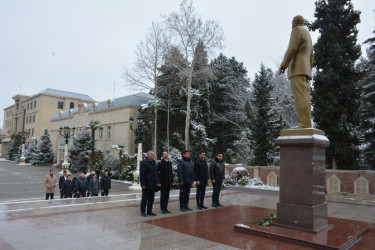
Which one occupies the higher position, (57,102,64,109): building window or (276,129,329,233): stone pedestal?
(57,102,64,109): building window

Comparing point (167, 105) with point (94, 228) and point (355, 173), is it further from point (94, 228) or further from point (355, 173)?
point (94, 228)

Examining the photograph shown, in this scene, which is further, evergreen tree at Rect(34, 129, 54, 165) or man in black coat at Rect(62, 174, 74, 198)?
evergreen tree at Rect(34, 129, 54, 165)

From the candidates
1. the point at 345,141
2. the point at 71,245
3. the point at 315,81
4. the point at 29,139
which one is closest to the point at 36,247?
the point at 71,245

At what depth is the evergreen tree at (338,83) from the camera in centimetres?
1566

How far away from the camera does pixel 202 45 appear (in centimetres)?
2573

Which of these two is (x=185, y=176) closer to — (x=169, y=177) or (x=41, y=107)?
(x=169, y=177)

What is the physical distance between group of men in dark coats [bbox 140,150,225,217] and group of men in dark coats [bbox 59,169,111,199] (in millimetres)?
4561

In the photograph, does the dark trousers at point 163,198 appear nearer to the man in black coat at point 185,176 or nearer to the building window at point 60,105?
the man in black coat at point 185,176

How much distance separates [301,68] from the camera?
6.94 metres

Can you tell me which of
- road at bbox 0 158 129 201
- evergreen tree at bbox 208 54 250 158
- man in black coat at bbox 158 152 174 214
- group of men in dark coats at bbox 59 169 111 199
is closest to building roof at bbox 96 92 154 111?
evergreen tree at bbox 208 54 250 158

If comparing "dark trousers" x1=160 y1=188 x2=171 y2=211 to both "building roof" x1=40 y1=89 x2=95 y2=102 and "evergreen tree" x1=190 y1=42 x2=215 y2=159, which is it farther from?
"building roof" x1=40 y1=89 x2=95 y2=102

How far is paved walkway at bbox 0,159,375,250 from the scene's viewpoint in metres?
5.19

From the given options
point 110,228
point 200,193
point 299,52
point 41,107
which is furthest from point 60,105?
point 299,52

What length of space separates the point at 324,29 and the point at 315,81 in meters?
3.48
